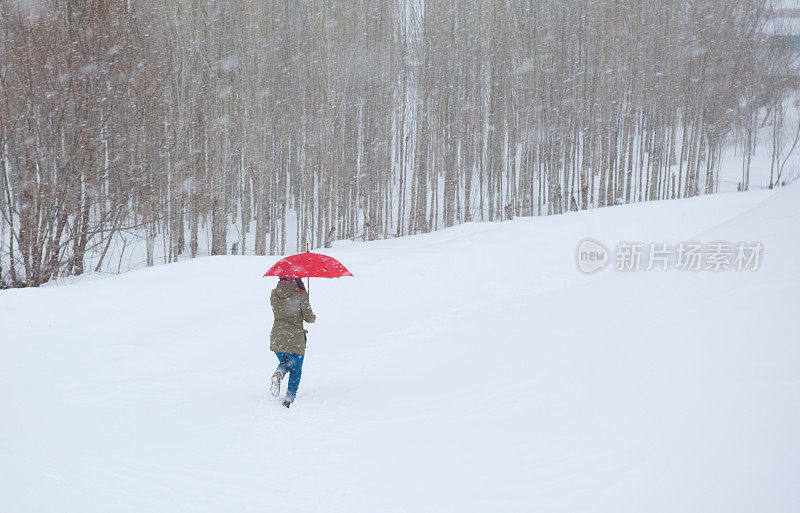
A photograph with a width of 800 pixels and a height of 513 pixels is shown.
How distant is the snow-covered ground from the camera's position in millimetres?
4059

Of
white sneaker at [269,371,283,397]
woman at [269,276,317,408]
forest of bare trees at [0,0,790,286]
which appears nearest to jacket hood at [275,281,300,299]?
woman at [269,276,317,408]

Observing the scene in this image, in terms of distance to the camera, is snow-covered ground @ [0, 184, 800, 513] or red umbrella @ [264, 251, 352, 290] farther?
red umbrella @ [264, 251, 352, 290]

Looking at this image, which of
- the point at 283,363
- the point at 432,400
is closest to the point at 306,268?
the point at 283,363

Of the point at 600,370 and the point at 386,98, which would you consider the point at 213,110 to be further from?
the point at 600,370

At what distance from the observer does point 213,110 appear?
18953mm

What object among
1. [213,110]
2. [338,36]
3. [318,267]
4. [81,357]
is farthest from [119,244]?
[318,267]

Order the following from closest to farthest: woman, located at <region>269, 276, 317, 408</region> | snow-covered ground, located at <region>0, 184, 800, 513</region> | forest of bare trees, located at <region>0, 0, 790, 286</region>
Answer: snow-covered ground, located at <region>0, 184, 800, 513</region>
woman, located at <region>269, 276, 317, 408</region>
forest of bare trees, located at <region>0, 0, 790, 286</region>

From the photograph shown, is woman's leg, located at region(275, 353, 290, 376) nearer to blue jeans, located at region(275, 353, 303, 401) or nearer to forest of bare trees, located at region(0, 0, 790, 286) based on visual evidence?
blue jeans, located at region(275, 353, 303, 401)

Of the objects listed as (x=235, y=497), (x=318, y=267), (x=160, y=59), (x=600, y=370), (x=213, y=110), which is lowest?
(x=235, y=497)

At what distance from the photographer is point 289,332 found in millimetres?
6578

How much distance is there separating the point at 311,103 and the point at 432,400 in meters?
16.5

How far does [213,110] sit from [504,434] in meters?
16.5

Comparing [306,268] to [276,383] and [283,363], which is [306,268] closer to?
[283,363]

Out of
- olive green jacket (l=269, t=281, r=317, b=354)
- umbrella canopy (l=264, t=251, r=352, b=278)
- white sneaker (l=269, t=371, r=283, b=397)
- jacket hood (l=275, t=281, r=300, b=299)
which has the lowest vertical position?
white sneaker (l=269, t=371, r=283, b=397)
